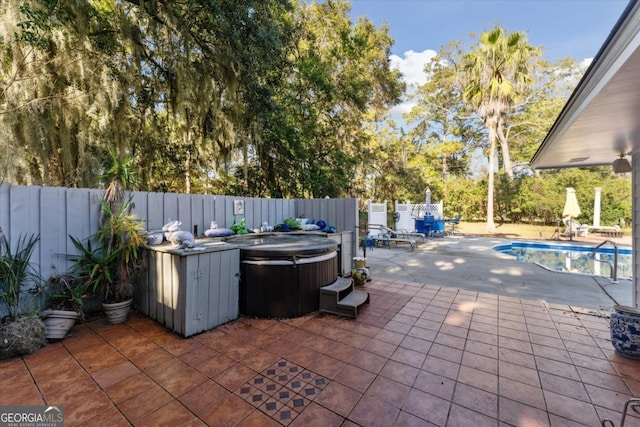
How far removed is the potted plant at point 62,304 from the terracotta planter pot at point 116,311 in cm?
21

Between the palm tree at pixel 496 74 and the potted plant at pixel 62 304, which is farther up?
the palm tree at pixel 496 74

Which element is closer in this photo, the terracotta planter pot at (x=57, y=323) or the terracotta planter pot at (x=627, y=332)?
the terracotta planter pot at (x=627, y=332)

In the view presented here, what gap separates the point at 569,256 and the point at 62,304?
447 inches

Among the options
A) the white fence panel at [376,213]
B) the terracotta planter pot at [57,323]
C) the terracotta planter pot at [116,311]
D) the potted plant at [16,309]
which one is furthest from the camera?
the white fence panel at [376,213]

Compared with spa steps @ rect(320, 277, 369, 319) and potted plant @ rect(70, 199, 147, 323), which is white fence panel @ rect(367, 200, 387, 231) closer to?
spa steps @ rect(320, 277, 369, 319)

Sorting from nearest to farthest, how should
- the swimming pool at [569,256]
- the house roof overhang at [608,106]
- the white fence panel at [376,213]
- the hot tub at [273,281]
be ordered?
1. the house roof overhang at [608,106]
2. the hot tub at [273,281]
3. the swimming pool at [569,256]
4. the white fence panel at [376,213]

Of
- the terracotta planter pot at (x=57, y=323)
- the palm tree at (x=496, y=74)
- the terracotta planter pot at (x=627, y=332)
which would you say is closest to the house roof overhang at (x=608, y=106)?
the terracotta planter pot at (x=627, y=332)

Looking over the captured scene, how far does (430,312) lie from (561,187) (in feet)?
45.7

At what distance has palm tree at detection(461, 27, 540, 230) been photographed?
10.7 metres

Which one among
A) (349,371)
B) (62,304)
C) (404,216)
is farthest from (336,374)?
(404,216)

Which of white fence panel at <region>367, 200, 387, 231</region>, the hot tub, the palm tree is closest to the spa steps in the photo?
the hot tub

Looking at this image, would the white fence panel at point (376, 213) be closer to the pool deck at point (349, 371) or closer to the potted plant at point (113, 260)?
the pool deck at point (349, 371)

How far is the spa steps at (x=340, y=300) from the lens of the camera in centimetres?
322

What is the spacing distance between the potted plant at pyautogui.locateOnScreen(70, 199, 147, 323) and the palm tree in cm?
1241
